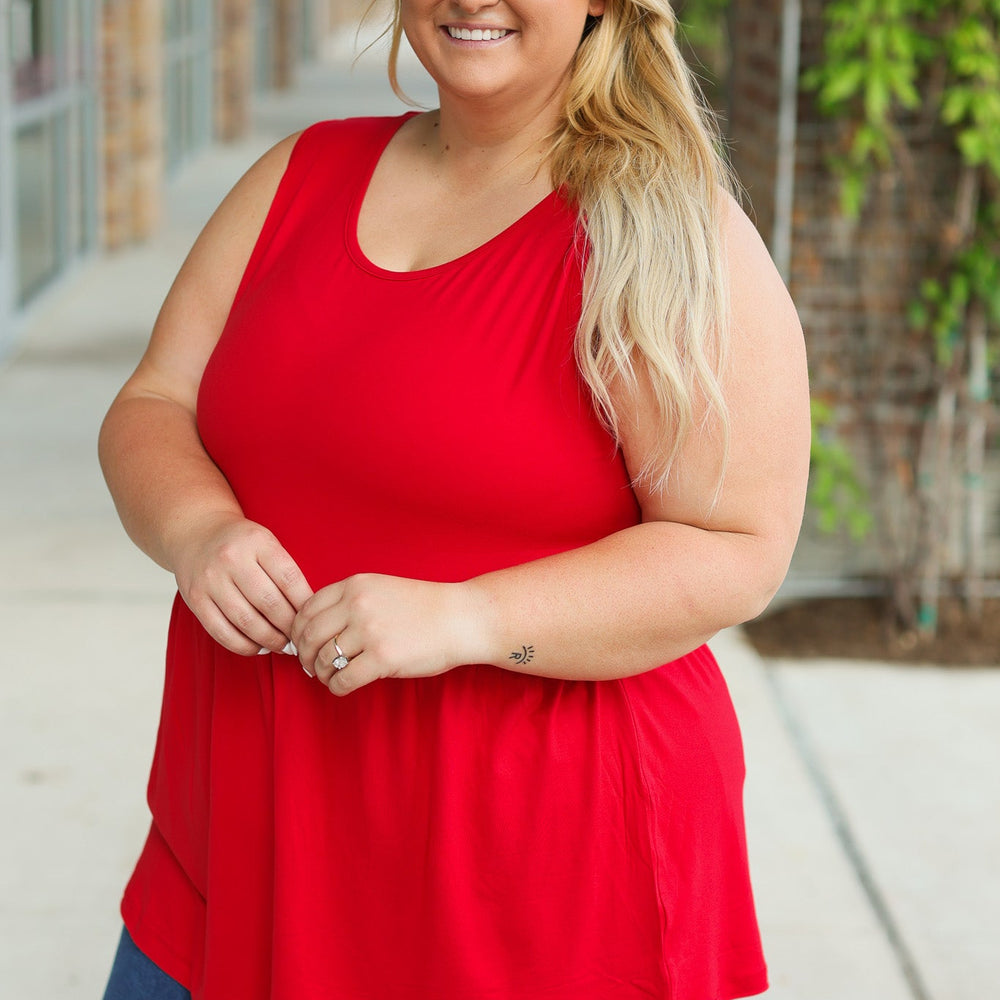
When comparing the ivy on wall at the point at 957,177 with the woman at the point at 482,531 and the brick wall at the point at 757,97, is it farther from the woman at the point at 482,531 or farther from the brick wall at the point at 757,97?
the woman at the point at 482,531

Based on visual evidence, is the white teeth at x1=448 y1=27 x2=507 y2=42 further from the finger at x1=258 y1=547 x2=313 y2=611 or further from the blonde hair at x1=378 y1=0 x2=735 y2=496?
the finger at x1=258 y1=547 x2=313 y2=611

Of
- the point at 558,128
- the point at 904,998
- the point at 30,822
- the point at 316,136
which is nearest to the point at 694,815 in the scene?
the point at 558,128

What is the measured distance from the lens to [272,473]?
1449 mm

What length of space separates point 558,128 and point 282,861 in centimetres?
76

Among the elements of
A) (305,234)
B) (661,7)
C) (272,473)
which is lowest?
(272,473)

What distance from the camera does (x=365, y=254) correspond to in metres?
1.46

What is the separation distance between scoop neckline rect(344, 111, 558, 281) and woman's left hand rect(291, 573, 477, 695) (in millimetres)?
311

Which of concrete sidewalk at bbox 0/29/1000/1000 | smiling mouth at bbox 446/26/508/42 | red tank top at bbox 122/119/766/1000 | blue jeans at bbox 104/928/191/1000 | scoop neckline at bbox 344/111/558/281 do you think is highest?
smiling mouth at bbox 446/26/508/42

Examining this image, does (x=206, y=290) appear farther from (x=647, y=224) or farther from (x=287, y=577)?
(x=647, y=224)

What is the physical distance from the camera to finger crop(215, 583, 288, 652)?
1.34 meters

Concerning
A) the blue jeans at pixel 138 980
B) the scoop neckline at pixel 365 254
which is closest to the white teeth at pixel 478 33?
the scoop neckline at pixel 365 254

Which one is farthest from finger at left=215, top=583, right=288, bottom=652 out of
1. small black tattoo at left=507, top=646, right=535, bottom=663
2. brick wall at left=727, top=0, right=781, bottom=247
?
brick wall at left=727, top=0, right=781, bottom=247

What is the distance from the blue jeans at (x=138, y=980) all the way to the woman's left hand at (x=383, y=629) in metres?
0.51

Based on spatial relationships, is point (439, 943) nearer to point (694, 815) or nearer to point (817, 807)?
point (694, 815)
